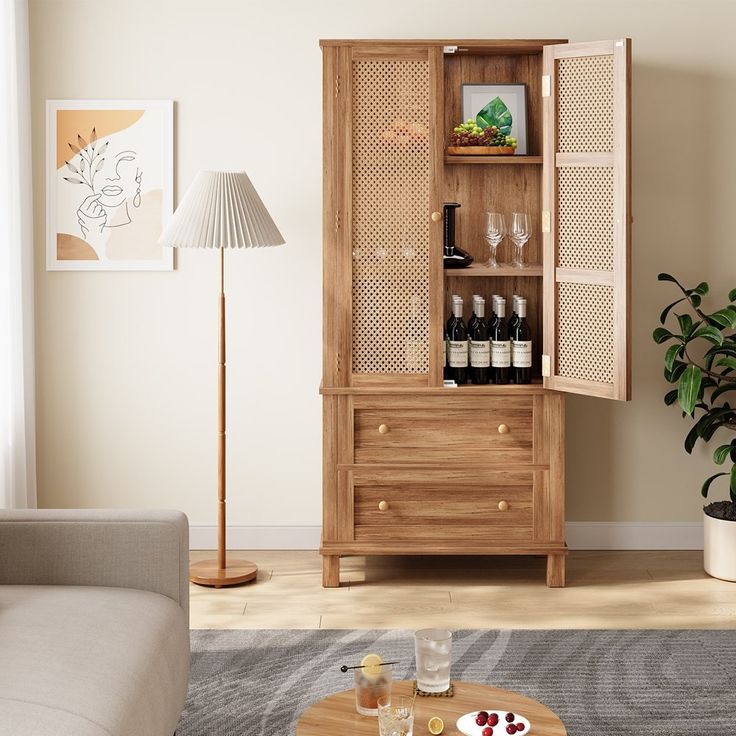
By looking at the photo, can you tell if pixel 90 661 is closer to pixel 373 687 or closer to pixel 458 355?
pixel 373 687

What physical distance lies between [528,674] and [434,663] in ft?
3.48

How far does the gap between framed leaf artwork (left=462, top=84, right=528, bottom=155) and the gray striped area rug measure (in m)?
1.97

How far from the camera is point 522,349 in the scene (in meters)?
4.09

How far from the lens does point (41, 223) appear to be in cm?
448

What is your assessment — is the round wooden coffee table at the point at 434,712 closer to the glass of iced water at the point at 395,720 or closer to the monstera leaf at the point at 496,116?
the glass of iced water at the point at 395,720

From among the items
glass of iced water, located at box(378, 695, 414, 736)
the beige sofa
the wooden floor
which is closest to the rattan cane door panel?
the wooden floor

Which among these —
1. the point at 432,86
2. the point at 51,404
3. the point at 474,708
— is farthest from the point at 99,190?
the point at 474,708

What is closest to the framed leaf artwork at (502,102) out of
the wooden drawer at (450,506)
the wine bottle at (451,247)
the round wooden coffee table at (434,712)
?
the wine bottle at (451,247)

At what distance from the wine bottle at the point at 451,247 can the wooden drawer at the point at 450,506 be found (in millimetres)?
816

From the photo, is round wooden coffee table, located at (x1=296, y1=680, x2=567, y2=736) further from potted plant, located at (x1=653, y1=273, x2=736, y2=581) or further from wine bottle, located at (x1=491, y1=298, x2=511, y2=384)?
potted plant, located at (x1=653, y1=273, x2=736, y2=581)

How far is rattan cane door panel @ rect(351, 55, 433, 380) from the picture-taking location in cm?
397

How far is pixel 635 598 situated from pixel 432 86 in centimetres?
Answer: 206

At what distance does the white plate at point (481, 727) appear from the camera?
2.05m

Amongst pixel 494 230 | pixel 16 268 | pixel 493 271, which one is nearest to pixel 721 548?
pixel 493 271
